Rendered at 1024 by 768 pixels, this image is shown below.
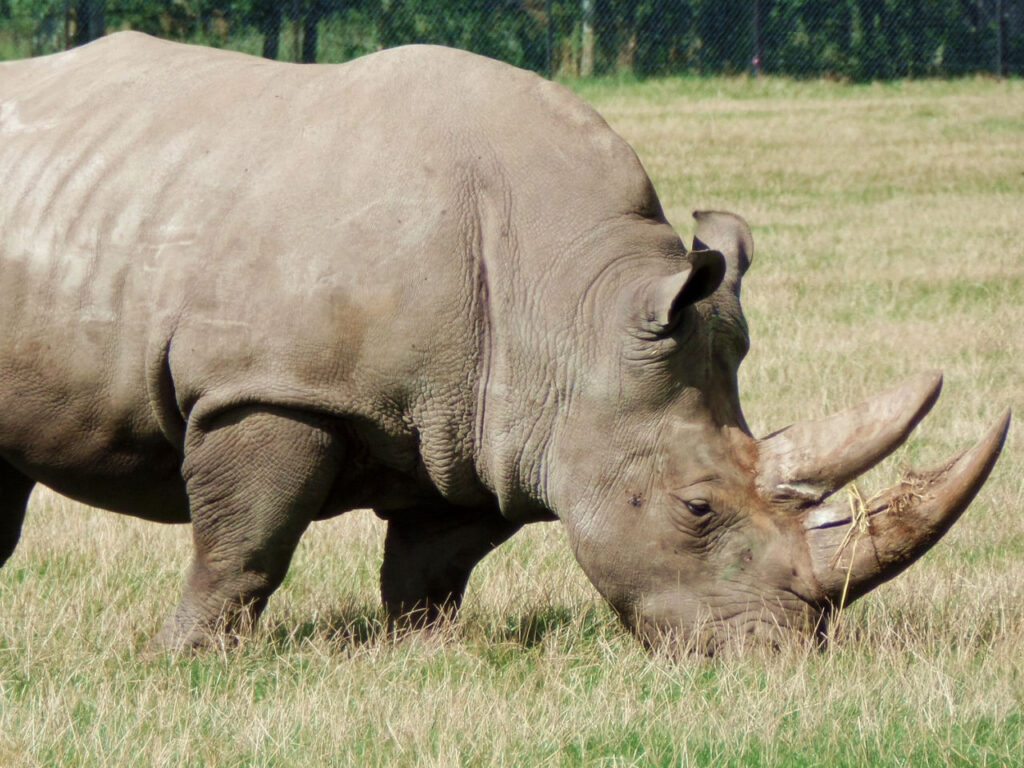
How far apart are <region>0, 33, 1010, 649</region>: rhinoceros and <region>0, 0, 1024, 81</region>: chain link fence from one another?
1632cm

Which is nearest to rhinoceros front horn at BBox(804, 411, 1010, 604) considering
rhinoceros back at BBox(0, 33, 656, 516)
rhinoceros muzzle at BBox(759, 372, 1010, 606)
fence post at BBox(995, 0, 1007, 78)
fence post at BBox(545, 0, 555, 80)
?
rhinoceros muzzle at BBox(759, 372, 1010, 606)

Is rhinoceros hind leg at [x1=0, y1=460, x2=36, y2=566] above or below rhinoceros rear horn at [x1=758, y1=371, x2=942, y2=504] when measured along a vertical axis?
below

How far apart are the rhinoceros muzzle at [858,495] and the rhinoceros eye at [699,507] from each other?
0.58 feet

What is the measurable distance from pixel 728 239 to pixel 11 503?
2765mm

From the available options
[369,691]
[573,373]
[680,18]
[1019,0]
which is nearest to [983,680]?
[573,373]

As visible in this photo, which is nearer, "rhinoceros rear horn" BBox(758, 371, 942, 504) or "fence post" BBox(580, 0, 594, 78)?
"rhinoceros rear horn" BBox(758, 371, 942, 504)

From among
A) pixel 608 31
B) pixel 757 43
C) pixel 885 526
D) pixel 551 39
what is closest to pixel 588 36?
pixel 608 31

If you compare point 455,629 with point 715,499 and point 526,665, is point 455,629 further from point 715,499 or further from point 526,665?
point 715,499

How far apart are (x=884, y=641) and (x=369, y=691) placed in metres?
1.65

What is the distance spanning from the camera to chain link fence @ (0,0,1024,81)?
2186cm

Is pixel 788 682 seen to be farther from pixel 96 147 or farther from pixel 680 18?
pixel 680 18

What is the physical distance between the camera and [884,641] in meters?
5.14

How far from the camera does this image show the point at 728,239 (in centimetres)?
531

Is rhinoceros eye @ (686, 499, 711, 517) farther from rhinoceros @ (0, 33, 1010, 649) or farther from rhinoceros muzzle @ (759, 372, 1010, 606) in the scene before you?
rhinoceros muzzle @ (759, 372, 1010, 606)
